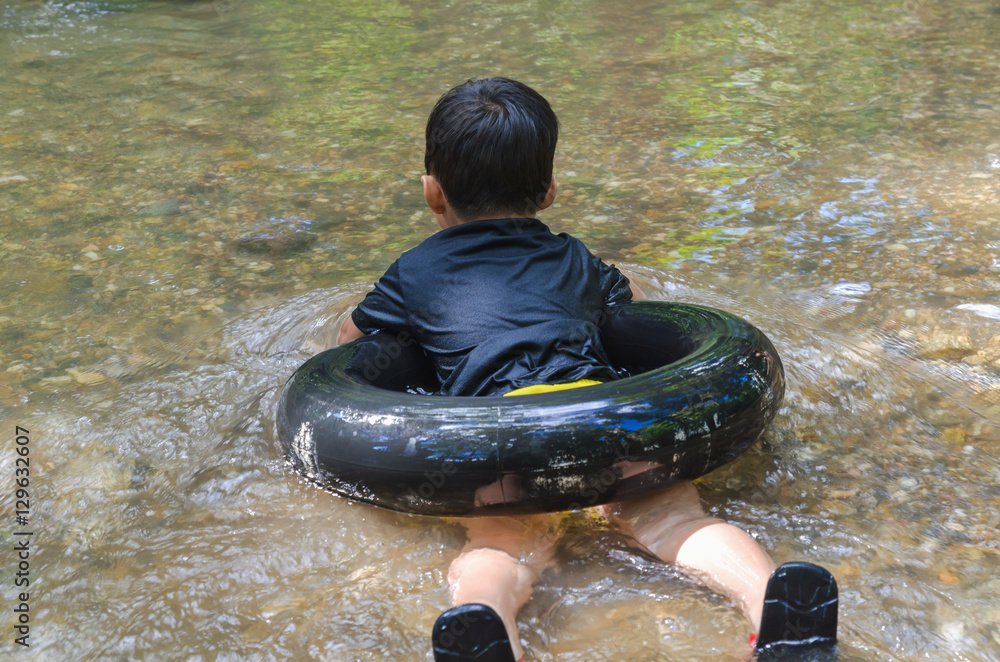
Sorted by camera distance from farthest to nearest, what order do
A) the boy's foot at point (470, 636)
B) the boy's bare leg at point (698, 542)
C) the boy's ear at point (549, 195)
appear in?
the boy's ear at point (549, 195) → the boy's bare leg at point (698, 542) → the boy's foot at point (470, 636)

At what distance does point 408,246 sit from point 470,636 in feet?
8.00

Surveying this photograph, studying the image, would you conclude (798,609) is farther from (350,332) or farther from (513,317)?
(350,332)

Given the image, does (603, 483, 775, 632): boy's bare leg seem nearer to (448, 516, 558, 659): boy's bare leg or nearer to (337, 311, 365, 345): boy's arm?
(448, 516, 558, 659): boy's bare leg

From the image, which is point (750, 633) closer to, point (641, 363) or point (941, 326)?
point (641, 363)

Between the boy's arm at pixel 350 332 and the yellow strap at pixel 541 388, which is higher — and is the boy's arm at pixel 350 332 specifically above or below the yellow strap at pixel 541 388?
below

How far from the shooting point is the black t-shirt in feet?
7.52

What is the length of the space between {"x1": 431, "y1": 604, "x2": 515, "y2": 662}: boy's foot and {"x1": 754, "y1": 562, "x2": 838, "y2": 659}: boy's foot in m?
0.52

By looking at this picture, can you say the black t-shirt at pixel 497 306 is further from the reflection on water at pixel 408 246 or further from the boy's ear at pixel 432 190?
the reflection on water at pixel 408 246

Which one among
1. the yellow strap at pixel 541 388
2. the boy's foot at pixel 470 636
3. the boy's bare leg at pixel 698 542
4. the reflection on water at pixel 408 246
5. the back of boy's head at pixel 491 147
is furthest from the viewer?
the back of boy's head at pixel 491 147

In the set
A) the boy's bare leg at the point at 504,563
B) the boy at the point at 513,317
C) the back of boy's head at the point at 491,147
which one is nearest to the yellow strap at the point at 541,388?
the boy at the point at 513,317

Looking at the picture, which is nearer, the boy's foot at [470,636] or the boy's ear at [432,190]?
the boy's foot at [470,636]

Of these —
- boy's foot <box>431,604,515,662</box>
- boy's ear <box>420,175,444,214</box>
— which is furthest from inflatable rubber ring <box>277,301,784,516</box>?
boy's ear <box>420,175,444,214</box>

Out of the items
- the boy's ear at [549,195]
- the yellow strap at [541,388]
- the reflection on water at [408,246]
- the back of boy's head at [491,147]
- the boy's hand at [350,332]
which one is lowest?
the reflection on water at [408,246]

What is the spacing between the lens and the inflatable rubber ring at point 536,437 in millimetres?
1932
